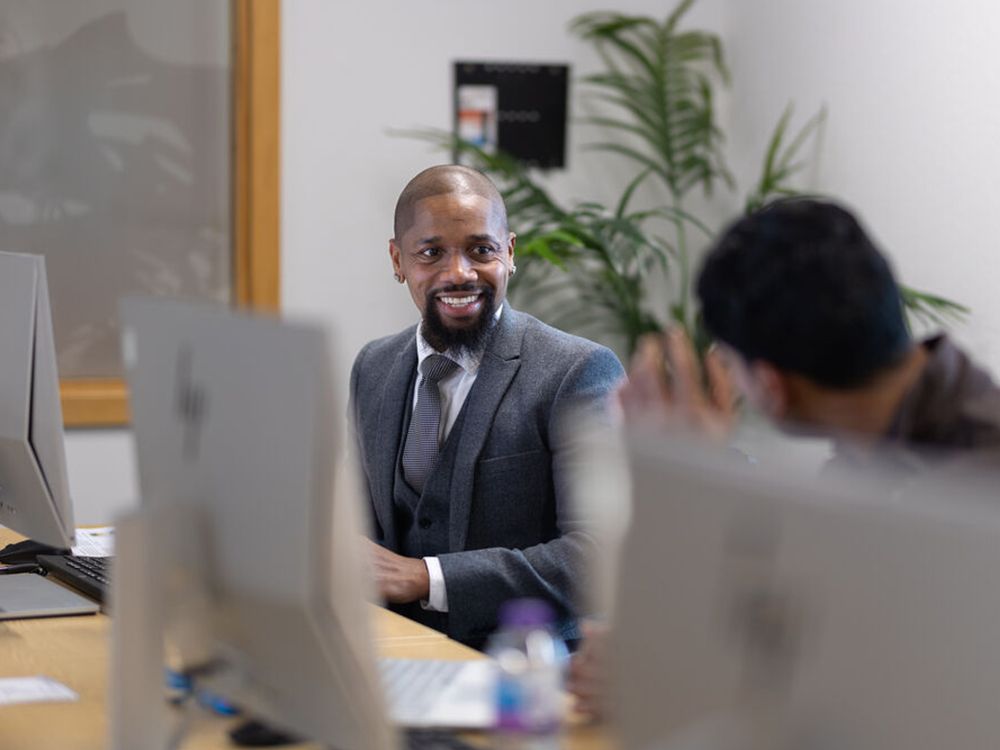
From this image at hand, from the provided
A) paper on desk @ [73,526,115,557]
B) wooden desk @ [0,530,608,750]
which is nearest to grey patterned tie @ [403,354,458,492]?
wooden desk @ [0,530,608,750]

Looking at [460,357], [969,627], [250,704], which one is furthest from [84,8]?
[969,627]

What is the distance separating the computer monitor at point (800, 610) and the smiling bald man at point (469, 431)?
1584 millimetres

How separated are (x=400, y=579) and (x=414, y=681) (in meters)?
0.77

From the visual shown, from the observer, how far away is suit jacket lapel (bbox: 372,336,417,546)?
2941mm

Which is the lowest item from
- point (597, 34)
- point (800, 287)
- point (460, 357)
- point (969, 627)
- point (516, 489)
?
point (516, 489)

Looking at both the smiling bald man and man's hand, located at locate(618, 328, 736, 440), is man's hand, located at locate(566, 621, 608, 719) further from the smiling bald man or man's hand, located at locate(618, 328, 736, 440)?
the smiling bald man

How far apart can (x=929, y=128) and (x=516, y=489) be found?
179cm

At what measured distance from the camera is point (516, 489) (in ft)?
9.32

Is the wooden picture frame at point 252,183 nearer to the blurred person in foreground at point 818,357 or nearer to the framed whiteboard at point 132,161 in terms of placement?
the framed whiteboard at point 132,161

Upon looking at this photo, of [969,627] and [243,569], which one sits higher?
[969,627]

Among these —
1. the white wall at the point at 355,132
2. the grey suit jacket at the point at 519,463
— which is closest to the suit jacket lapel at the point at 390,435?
the grey suit jacket at the point at 519,463

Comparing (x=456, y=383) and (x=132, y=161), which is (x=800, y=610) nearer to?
(x=456, y=383)

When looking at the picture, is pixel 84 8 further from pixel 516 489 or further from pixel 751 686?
pixel 751 686

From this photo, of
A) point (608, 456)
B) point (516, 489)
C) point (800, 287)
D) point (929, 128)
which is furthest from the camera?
point (929, 128)
